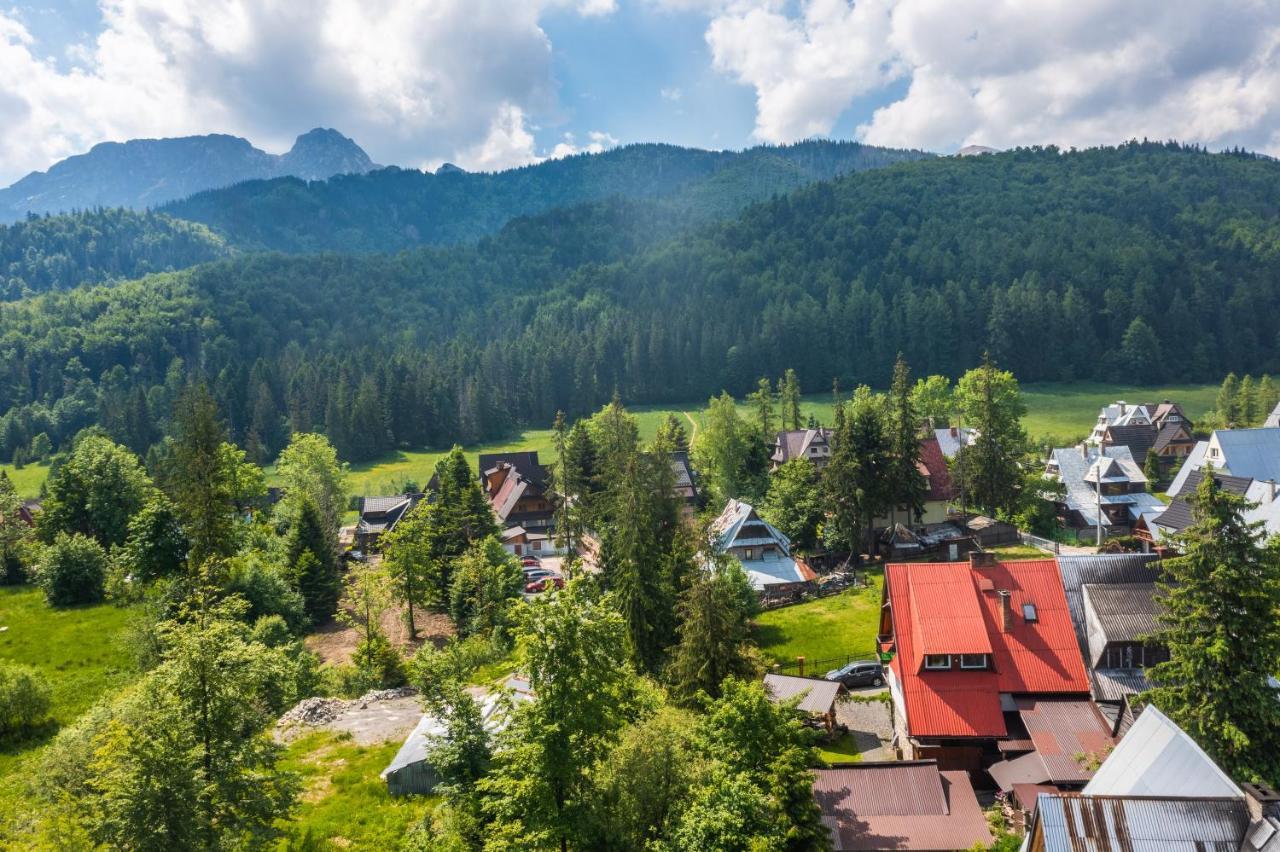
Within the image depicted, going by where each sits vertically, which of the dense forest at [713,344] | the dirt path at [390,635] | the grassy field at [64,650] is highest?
the dense forest at [713,344]

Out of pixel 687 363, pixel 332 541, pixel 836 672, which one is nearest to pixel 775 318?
pixel 687 363

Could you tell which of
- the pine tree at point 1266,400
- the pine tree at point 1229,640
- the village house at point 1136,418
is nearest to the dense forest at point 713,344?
the pine tree at point 1266,400

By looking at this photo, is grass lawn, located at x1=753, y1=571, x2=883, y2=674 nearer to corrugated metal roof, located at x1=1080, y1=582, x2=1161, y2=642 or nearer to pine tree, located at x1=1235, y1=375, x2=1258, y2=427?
corrugated metal roof, located at x1=1080, y1=582, x2=1161, y2=642

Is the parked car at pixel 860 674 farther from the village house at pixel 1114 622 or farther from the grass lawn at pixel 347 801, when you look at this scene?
the grass lawn at pixel 347 801

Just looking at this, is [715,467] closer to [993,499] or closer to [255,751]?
[993,499]

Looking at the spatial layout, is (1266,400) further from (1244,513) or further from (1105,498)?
(1244,513)
